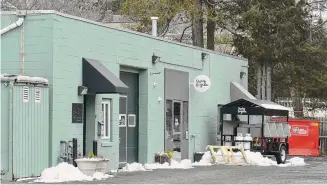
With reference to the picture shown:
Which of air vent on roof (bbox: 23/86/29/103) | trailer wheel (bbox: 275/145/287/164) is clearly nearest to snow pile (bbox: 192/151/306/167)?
trailer wheel (bbox: 275/145/287/164)

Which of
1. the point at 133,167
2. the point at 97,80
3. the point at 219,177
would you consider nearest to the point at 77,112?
the point at 97,80

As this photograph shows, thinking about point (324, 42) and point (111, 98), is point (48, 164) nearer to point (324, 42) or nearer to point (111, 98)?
point (111, 98)

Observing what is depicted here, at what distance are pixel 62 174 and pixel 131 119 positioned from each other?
5.93 metres

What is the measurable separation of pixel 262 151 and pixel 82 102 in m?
9.30

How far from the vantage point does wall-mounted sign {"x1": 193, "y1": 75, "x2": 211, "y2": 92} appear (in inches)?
1029

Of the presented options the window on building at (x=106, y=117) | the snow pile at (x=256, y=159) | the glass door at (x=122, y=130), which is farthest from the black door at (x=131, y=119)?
the snow pile at (x=256, y=159)

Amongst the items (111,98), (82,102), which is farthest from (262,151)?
(82,102)

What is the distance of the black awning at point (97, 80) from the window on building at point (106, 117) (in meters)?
1.50

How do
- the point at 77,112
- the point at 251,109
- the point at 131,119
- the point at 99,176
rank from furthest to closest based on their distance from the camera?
the point at 251,109 → the point at 131,119 → the point at 77,112 → the point at 99,176

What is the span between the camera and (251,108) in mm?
26672

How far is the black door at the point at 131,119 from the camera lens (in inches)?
898

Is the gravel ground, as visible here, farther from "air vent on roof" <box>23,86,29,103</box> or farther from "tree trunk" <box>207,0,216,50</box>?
"tree trunk" <box>207,0,216,50</box>

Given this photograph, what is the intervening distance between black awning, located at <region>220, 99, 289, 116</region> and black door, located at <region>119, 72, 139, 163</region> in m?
5.06

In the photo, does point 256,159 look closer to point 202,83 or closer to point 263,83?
point 202,83
